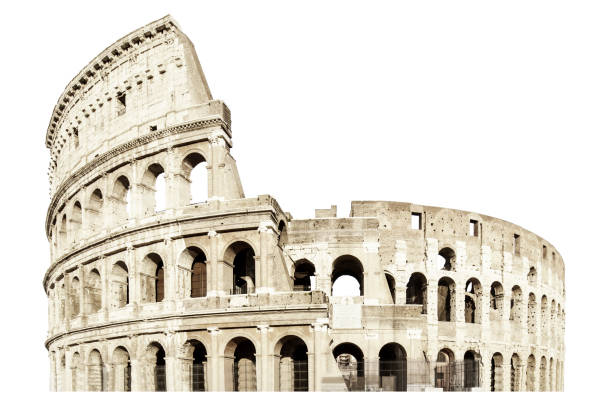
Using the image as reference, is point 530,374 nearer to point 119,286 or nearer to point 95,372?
point 119,286

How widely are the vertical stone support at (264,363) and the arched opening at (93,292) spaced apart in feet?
27.2

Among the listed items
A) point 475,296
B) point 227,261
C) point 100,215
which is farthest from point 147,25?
point 475,296

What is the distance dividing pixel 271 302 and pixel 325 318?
1.83 meters

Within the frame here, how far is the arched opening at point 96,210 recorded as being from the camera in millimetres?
26812

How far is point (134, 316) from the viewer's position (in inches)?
930

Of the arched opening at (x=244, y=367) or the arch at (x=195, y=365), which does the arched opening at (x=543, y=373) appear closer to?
the arched opening at (x=244, y=367)

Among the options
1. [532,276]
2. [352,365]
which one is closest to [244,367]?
[352,365]

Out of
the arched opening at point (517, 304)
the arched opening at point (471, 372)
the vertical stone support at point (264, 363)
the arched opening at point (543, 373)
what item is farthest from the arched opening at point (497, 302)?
the vertical stone support at point (264, 363)

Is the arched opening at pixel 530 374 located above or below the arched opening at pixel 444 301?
below

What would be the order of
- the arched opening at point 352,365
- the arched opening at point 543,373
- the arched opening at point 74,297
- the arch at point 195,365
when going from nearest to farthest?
the arched opening at point 352,365 → the arch at point 195,365 → the arched opening at point 74,297 → the arched opening at point 543,373

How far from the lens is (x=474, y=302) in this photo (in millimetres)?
30672

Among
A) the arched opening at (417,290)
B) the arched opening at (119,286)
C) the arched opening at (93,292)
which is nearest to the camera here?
the arched opening at (119,286)

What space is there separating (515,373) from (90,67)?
22.4m

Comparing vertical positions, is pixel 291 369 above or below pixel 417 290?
below
